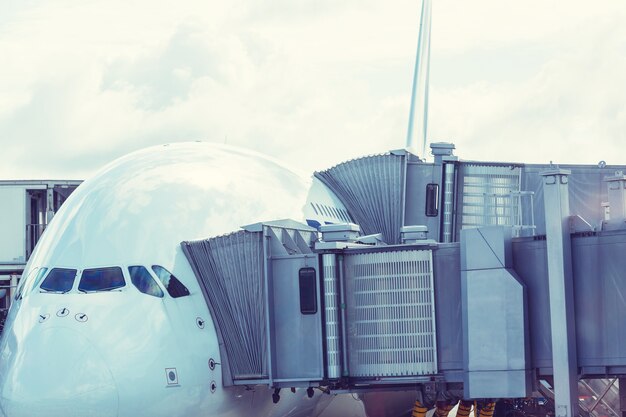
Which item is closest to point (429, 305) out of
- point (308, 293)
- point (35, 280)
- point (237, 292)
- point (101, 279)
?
point (308, 293)

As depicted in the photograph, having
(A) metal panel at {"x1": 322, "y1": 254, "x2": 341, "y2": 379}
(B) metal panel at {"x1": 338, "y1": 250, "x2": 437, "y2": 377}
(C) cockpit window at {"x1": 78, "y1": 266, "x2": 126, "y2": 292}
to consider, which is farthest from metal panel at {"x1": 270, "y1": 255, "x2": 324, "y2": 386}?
(C) cockpit window at {"x1": 78, "y1": 266, "x2": 126, "y2": 292}

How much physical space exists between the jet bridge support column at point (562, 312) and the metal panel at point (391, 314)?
208 cm

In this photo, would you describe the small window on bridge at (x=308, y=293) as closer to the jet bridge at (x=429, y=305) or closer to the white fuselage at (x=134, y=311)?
the jet bridge at (x=429, y=305)

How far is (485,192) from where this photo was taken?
26.5 m

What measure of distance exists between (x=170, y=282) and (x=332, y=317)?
276cm

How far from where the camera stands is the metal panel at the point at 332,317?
20.9m

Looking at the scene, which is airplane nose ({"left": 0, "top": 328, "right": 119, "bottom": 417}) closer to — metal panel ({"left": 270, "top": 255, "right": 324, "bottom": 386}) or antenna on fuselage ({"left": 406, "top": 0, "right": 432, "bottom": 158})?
metal panel ({"left": 270, "top": 255, "right": 324, "bottom": 386})

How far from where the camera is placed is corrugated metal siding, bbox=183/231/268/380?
21.1 meters

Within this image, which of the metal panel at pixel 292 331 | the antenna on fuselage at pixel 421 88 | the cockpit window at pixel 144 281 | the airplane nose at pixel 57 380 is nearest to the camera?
the airplane nose at pixel 57 380

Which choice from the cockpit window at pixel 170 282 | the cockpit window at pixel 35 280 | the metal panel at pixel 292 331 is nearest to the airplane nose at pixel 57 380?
the cockpit window at pixel 35 280

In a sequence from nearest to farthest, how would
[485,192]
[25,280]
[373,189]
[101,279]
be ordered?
[101,279] → [25,280] → [485,192] → [373,189]

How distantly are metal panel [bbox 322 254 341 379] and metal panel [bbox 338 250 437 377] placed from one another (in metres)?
0.36

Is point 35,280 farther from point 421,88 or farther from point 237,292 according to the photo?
point 421,88

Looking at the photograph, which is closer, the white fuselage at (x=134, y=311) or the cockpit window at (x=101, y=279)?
the white fuselage at (x=134, y=311)
